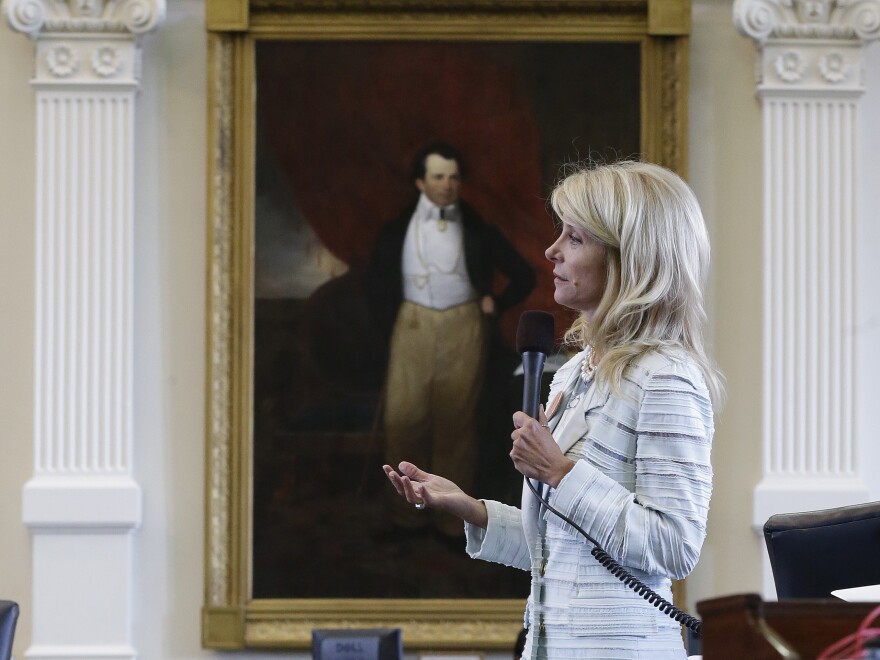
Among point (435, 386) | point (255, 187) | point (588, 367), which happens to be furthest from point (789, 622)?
point (255, 187)

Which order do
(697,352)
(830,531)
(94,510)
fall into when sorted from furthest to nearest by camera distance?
(94,510), (830,531), (697,352)

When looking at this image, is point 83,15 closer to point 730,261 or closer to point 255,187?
point 255,187

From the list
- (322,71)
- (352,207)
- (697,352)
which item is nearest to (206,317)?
(352,207)

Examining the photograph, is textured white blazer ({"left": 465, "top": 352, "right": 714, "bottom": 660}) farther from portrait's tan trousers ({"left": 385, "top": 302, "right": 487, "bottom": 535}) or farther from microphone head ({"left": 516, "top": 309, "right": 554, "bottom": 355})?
portrait's tan trousers ({"left": 385, "top": 302, "right": 487, "bottom": 535})

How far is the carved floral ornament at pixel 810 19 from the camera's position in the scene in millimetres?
6309

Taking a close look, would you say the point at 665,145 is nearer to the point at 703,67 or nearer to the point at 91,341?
the point at 703,67

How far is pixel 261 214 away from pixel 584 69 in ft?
5.90

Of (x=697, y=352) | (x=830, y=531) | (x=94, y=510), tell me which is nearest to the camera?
(x=697, y=352)

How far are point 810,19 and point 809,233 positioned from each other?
3.45 feet

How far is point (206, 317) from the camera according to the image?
649 cm

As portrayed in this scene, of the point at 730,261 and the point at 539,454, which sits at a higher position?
the point at 730,261

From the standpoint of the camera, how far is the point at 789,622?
195 cm

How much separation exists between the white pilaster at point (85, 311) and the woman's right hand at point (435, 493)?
3.52m

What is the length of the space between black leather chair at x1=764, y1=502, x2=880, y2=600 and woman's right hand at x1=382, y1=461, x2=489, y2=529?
0.73 metres
